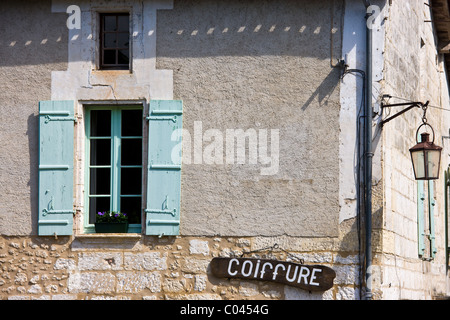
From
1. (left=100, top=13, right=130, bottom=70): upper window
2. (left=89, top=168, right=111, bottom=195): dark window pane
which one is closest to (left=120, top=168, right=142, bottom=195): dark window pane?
(left=89, top=168, right=111, bottom=195): dark window pane

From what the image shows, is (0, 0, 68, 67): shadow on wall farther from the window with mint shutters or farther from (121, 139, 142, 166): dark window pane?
the window with mint shutters

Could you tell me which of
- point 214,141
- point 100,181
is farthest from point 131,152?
point 214,141

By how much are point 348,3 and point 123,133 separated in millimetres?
2738

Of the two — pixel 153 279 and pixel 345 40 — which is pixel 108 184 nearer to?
pixel 153 279

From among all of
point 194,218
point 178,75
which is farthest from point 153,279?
point 178,75

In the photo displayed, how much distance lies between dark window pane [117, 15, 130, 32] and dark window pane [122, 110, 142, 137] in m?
0.93

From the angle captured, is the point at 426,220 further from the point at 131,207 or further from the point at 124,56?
the point at 124,56

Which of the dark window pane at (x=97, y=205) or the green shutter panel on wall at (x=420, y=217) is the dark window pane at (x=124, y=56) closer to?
the dark window pane at (x=97, y=205)

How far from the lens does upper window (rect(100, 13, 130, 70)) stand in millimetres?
9312

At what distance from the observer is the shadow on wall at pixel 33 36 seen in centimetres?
921

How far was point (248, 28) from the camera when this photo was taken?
902cm

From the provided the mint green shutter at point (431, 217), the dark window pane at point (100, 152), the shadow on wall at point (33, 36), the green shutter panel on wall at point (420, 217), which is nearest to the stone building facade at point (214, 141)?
the shadow on wall at point (33, 36)

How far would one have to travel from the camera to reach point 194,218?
8.87 metres

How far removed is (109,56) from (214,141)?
155cm
